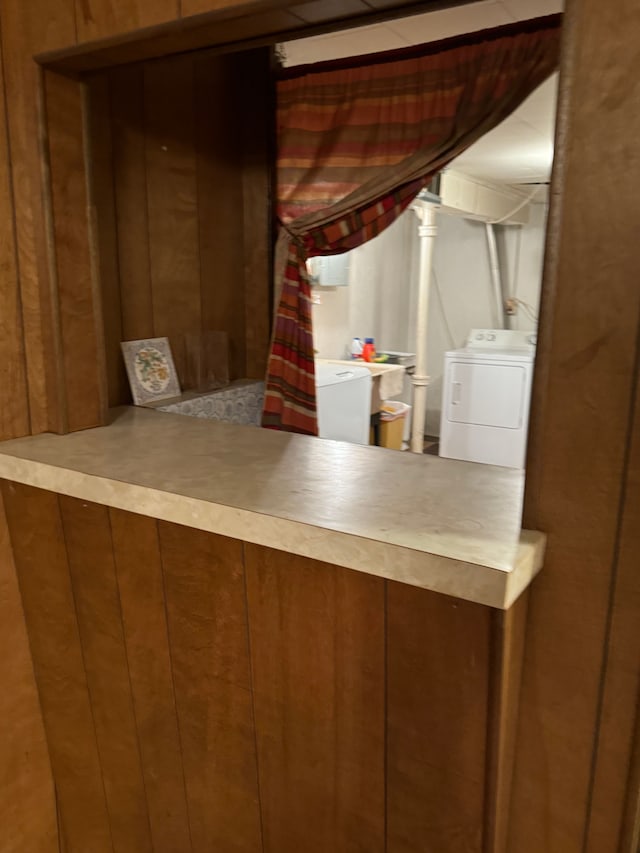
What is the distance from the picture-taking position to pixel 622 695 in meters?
0.91

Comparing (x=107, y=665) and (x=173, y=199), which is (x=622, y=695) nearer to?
(x=107, y=665)

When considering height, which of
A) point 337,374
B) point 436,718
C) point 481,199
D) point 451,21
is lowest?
point 436,718

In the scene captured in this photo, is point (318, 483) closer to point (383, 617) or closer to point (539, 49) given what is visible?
point (383, 617)

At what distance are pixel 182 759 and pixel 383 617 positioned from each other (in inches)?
25.2

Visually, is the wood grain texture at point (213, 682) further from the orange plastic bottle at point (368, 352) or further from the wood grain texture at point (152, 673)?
the orange plastic bottle at point (368, 352)

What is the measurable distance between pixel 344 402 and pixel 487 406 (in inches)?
50.4

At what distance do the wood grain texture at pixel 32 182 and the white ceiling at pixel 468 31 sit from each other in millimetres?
775

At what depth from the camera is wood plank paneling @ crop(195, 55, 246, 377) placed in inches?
74.9

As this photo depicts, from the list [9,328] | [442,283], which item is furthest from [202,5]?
[442,283]

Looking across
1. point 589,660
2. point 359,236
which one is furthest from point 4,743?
point 359,236

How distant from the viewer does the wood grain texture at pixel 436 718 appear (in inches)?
35.4

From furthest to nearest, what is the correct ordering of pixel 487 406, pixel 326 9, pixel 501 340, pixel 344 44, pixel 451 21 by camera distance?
pixel 501 340, pixel 487 406, pixel 344 44, pixel 451 21, pixel 326 9

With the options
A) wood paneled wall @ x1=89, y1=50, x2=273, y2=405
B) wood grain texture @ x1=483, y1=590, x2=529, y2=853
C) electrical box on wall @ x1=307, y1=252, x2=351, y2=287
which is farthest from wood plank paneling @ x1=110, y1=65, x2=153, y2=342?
electrical box on wall @ x1=307, y1=252, x2=351, y2=287

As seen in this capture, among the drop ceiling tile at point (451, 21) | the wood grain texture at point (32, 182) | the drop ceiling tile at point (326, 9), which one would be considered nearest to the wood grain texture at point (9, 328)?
the wood grain texture at point (32, 182)
